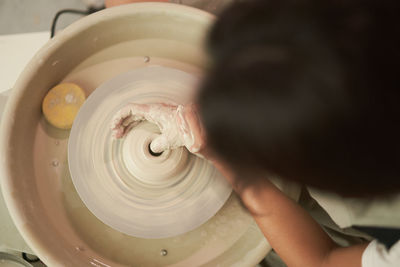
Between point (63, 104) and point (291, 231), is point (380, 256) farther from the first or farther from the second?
point (63, 104)

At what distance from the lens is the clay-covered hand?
33.2 inches

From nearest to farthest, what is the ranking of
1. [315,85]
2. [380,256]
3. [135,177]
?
[315,85] < [380,256] < [135,177]

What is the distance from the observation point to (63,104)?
959 millimetres

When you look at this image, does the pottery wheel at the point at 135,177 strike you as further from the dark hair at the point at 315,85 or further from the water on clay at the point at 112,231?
the dark hair at the point at 315,85

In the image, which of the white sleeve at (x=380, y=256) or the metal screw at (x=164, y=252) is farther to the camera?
the metal screw at (x=164, y=252)

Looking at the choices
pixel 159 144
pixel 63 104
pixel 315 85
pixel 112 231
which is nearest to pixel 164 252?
pixel 112 231

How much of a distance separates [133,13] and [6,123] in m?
0.48

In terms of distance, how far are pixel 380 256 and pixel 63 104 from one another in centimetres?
95

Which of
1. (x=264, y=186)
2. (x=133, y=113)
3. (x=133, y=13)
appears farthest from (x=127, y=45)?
(x=264, y=186)

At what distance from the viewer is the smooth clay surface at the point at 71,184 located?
0.87 meters

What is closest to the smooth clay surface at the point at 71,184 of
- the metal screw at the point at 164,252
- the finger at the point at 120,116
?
the metal screw at the point at 164,252

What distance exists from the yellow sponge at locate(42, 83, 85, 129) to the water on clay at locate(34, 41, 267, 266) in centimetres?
5

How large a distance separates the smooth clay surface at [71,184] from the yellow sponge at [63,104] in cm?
3

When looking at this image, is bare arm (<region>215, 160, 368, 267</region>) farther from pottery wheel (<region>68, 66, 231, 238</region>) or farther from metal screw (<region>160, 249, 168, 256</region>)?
metal screw (<region>160, 249, 168, 256</region>)
